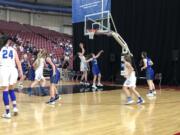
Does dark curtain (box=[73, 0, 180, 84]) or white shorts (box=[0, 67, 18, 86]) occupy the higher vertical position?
dark curtain (box=[73, 0, 180, 84])

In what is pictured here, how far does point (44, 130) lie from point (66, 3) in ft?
101

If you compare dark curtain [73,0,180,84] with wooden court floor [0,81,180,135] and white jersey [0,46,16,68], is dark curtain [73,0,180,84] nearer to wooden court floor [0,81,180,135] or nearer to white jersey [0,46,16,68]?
wooden court floor [0,81,180,135]

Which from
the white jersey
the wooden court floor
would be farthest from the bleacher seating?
the white jersey

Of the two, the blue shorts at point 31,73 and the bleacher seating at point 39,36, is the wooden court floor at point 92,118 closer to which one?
the blue shorts at point 31,73

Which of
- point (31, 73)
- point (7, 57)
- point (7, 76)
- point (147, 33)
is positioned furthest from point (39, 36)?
point (7, 76)

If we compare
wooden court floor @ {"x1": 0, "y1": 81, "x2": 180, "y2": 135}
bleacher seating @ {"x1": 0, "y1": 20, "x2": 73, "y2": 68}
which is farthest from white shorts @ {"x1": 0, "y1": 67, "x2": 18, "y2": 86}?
bleacher seating @ {"x1": 0, "y1": 20, "x2": 73, "y2": 68}

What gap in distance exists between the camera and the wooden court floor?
605 cm

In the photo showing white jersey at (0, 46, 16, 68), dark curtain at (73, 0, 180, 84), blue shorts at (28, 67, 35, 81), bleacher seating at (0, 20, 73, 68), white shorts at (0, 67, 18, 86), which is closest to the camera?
A: white shorts at (0, 67, 18, 86)

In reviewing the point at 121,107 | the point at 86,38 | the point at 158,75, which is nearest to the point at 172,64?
the point at 158,75

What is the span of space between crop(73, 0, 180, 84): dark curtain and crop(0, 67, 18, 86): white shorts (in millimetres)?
10243

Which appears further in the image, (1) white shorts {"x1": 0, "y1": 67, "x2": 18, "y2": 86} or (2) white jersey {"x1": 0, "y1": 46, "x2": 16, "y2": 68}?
(2) white jersey {"x1": 0, "y1": 46, "x2": 16, "y2": 68}

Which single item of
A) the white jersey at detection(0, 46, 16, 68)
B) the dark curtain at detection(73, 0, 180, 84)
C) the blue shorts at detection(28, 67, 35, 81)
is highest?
the dark curtain at detection(73, 0, 180, 84)

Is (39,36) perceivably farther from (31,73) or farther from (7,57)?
(7,57)

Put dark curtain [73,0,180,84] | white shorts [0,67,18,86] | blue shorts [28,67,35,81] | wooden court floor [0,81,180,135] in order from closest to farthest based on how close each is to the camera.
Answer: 1. wooden court floor [0,81,180,135]
2. white shorts [0,67,18,86]
3. dark curtain [73,0,180,84]
4. blue shorts [28,67,35,81]
